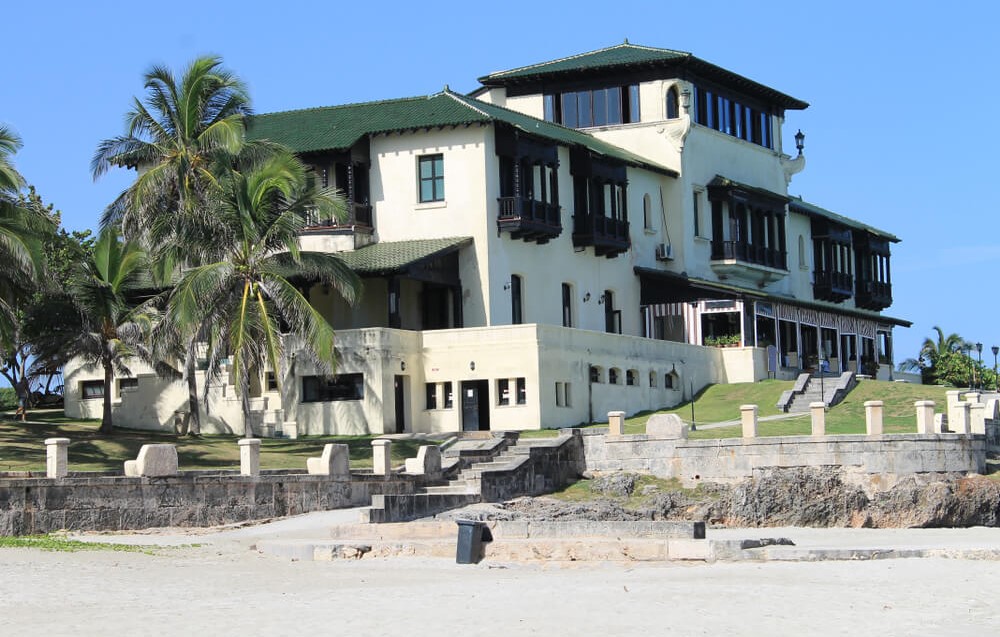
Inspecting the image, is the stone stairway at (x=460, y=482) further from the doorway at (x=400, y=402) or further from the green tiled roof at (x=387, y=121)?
the green tiled roof at (x=387, y=121)

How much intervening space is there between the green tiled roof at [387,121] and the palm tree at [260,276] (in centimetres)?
606

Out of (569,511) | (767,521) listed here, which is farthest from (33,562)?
(767,521)

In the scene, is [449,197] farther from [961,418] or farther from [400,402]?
[961,418]

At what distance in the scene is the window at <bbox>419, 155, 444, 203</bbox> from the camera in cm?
5441

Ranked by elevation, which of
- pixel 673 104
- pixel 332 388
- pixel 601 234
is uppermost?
pixel 673 104

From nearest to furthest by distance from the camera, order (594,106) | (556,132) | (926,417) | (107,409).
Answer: (926,417)
(107,409)
(556,132)
(594,106)

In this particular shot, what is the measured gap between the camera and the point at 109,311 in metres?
49.1

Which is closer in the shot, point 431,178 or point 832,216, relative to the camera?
point 431,178

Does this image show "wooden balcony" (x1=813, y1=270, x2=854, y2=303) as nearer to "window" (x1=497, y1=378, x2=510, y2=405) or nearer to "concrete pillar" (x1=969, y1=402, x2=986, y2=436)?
"window" (x1=497, y1=378, x2=510, y2=405)

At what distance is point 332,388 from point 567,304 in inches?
432

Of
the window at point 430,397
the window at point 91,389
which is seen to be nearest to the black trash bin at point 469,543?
the window at point 430,397

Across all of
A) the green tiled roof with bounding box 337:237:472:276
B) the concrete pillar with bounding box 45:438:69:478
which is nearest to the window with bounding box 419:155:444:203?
the green tiled roof with bounding box 337:237:472:276

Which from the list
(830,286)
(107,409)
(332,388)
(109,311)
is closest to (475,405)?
(332,388)

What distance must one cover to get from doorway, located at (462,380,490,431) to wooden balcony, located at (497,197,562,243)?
5.64 meters
